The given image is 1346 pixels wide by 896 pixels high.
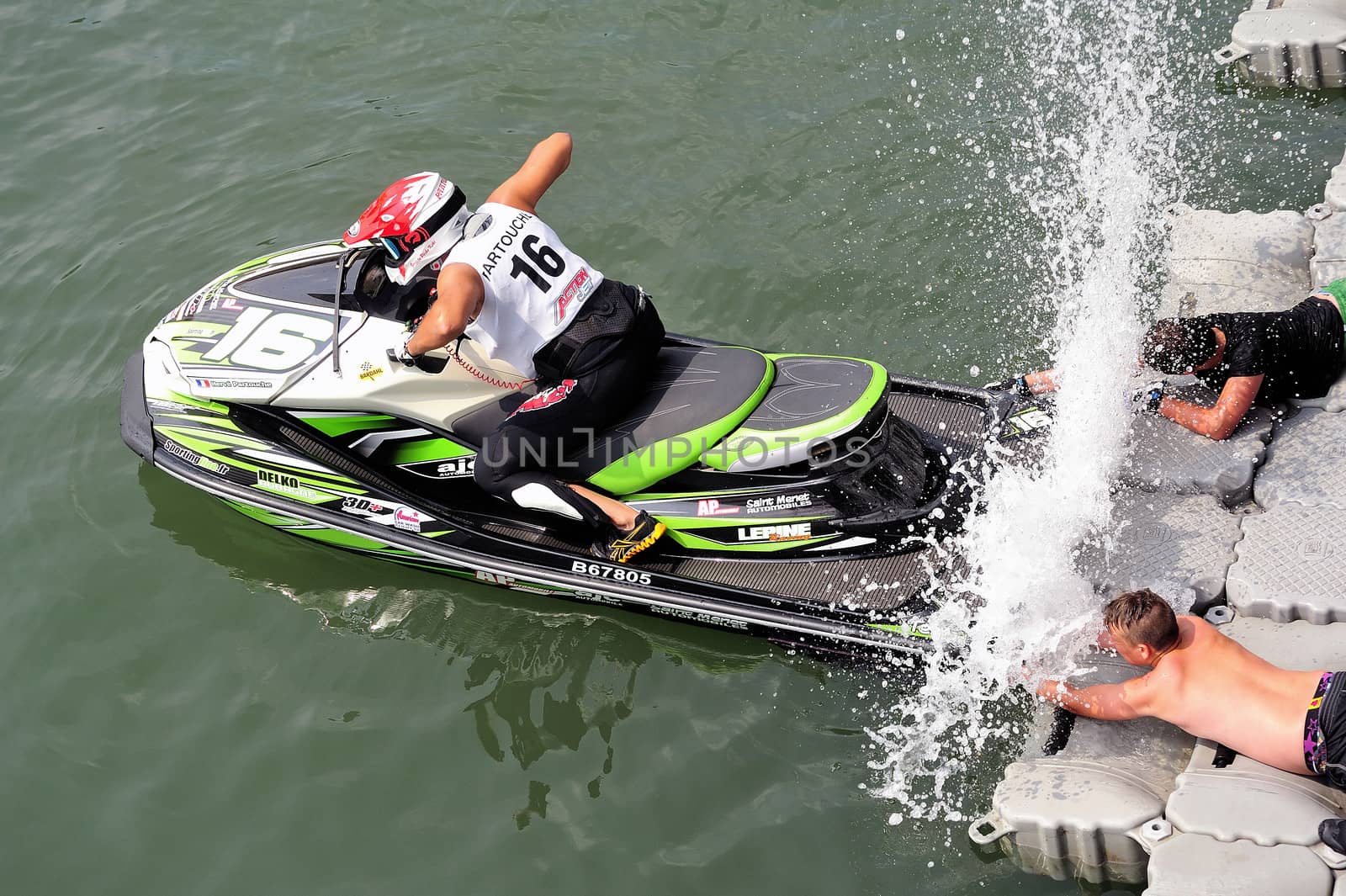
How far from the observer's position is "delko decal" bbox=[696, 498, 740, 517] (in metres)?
5.41

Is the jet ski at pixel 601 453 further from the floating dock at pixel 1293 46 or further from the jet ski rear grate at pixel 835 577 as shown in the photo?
the floating dock at pixel 1293 46

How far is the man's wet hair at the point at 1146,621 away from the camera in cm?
441

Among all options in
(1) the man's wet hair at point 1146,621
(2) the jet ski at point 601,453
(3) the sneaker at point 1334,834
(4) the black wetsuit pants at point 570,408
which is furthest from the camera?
(4) the black wetsuit pants at point 570,408

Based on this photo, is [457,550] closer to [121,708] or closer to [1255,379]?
[121,708]

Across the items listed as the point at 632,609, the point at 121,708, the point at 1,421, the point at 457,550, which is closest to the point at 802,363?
the point at 632,609

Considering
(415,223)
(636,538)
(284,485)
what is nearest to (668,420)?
(636,538)

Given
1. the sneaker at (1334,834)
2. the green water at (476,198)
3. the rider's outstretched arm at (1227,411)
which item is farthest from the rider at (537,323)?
the sneaker at (1334,834)

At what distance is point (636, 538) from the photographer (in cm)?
543

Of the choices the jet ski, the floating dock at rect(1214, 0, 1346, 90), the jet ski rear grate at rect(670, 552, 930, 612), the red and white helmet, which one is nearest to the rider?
the red and white helmet

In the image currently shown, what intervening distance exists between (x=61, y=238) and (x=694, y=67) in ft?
16.1

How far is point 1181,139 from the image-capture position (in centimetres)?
788

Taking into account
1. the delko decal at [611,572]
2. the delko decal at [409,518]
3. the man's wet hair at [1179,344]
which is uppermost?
the man's wet hair at [1179,344]

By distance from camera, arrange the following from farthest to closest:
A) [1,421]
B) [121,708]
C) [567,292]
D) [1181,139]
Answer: [1181,139], [1,421], [121,708], [567,292]

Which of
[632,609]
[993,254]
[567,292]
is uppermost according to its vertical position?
[567,292]
